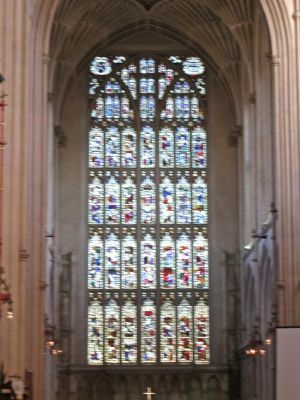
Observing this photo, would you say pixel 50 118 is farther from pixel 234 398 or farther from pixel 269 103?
pixel 234 398

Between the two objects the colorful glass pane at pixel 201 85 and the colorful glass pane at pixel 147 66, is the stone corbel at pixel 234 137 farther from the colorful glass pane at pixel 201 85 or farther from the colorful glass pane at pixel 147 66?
the colorful glass pane at pixel 147 66

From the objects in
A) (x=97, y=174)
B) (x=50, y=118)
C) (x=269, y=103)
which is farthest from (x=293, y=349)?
(x=97, y=174)

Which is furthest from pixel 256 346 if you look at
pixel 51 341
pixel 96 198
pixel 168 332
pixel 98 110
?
pixel 98 110

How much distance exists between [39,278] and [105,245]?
38.5 feet

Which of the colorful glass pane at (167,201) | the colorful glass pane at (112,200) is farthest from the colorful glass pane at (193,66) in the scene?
the colorful glass pane at (112,200)

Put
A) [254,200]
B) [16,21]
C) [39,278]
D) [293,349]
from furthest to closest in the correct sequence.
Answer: [254,200]
[39,278]
[16,21]
[293,349]

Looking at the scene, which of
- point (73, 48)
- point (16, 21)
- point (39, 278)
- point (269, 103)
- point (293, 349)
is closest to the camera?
point (293, 349)

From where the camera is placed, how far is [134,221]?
142ft

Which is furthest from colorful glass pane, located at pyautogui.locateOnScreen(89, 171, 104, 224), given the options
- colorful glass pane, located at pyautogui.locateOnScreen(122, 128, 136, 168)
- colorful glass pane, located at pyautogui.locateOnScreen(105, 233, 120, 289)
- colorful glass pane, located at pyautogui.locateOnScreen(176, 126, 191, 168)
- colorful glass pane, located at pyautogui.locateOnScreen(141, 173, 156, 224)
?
colorful glass pane, located at pyautogui.locateOnScreen(176, 126, 191, 168)

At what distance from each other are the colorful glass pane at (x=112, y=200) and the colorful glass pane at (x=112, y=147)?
0.41 metres

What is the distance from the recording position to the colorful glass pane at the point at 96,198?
141ft

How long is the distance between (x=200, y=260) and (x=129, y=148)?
473cm

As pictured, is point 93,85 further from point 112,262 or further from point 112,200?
point 112,262

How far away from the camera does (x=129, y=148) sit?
43.8m
